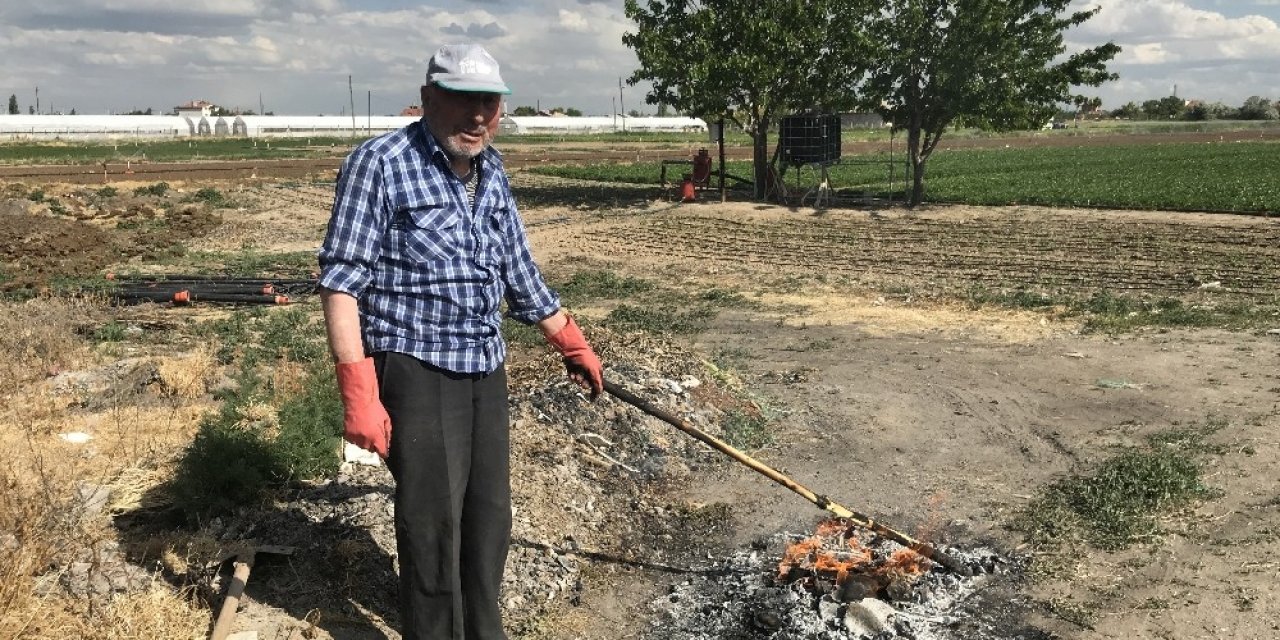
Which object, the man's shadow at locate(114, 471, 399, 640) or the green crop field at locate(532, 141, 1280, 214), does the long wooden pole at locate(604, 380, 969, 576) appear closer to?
the man's shadow at locate(114, 471, 399, 640)

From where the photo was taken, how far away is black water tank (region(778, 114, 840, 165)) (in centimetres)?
2273

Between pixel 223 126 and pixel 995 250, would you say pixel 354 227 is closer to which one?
pixel 995 250

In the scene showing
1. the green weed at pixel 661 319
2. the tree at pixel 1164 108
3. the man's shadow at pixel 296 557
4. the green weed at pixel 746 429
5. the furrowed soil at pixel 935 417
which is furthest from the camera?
the tree at pixel 1164 108

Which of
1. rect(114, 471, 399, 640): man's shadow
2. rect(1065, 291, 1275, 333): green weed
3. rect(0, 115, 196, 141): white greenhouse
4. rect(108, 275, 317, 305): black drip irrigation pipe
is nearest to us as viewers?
rect(114, 471, 399, 640): man's shadow

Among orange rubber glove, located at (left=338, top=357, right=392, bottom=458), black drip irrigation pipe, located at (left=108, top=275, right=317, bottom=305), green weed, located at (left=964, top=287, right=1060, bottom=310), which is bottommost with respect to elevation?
green weed, located at (left=964, top=287, right=1060, bottom=310)

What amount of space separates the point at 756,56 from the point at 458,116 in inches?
797

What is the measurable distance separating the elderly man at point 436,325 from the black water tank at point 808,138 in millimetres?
19734

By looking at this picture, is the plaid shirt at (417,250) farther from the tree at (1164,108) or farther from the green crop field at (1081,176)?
the tree at (1164,108)

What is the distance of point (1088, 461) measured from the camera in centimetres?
639

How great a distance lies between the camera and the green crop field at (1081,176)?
21234mm

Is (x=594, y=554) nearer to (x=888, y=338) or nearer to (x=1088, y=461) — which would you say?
(x=1088, y=461)

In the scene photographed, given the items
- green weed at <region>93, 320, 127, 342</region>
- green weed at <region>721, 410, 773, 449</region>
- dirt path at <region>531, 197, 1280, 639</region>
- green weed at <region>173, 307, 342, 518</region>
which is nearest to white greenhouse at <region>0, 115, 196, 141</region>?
green weed at <region>93, 320, 127, 342</region>

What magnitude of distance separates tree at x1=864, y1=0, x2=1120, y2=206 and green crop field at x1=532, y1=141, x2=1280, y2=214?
1.91 metres

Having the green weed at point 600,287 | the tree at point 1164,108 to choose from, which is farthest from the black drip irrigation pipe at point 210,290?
the tree at point 1164,108
